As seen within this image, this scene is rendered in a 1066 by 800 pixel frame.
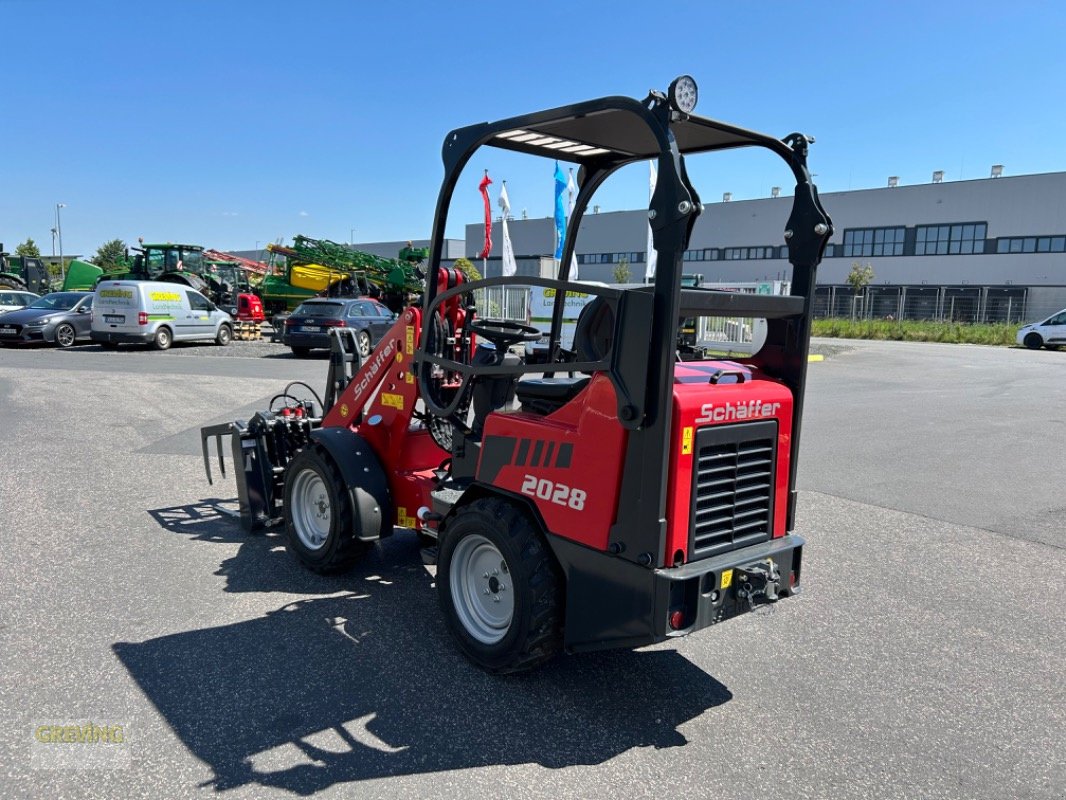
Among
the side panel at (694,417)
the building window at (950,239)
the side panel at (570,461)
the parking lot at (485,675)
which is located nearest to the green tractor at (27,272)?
the parking lot at (485,675)

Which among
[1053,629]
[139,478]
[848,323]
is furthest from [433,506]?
[848,323]

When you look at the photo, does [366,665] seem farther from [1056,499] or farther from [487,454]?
[1056,499]

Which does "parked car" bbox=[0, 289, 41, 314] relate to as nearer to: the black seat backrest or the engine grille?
the black seat backrest

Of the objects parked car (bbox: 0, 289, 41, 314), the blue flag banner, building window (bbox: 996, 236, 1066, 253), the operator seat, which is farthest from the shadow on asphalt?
building window (bbox: 996, 236, 1066, 253)

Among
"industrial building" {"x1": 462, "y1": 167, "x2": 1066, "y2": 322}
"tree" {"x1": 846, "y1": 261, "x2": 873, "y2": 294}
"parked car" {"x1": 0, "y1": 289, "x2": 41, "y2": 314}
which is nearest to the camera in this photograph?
"parked car" {"x1": 0, "y1": 289, "x2": 41, "y2": 314}

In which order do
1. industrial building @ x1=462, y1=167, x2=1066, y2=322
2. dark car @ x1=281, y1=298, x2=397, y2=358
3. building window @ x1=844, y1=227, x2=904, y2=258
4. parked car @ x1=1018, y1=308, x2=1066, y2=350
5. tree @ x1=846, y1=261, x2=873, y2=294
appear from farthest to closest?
building window @ x1=844, y1=227, x2=904, y2=258 < tree @ x1=846, y1=261, x2=873, y2=294 < industrial building @ x1=462, y1=167, x2=1066, y2=322 < parked car @ x1=1018, y1=308, x2=1066, y2=350 < dark car @ x1=281, y1=298, x2=397, y2=358

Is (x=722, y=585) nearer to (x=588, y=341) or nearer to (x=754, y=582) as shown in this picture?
(x=754, y=582)

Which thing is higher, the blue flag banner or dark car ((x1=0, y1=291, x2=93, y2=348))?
the blue flag banner

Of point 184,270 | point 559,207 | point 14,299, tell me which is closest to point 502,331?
point 559,207

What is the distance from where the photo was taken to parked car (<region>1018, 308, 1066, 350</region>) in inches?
1140

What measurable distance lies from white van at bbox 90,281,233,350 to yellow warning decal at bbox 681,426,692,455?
1982 cm

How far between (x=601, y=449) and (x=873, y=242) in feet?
187

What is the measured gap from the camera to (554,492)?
11.6 feet

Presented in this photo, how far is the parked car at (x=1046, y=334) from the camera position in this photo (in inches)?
1140
